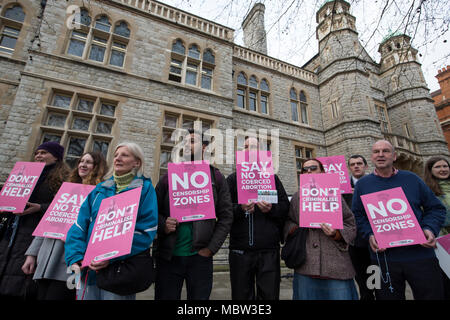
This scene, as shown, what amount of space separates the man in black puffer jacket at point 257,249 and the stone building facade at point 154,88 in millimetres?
2558

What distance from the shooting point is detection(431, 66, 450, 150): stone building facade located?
17969 millimetres

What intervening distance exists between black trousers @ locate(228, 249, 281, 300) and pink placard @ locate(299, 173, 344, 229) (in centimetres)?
52

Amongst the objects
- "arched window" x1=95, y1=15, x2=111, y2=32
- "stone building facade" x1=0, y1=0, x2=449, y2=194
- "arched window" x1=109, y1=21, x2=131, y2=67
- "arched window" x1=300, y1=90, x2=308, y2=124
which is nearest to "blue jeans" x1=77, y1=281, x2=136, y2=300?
"stone building facade" x1=0, y1=0, x2=449, y2=194

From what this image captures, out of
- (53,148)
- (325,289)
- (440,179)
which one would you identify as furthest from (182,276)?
(440,179)

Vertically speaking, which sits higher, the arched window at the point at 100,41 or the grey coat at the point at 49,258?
the arched window at the point at 100,41

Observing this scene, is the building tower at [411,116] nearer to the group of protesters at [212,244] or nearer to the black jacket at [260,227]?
the group of protesters at [212,244]

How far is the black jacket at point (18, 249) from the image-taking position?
1.90 m

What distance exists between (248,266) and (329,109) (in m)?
10.8

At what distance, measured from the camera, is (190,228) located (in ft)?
6.42

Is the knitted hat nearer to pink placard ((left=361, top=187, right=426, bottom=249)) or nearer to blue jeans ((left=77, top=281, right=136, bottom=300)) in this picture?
blue jeans ((left=77, top=281, right=136, bottom=300))

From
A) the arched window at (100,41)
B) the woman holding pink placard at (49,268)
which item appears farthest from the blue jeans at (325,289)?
the arched window at (100,41)

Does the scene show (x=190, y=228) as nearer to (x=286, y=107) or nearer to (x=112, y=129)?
(x=112, y=129)
